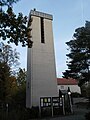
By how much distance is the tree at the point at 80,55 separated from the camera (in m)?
35.5

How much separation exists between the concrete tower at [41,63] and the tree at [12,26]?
17.9 metres

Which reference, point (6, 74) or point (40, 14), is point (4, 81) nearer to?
point (6, 74)

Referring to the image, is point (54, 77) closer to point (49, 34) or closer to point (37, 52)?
point (37, 52)

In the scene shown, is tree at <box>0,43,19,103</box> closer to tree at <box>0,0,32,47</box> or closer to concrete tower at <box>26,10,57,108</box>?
concrete tower at <box>26,10,57,108</box>

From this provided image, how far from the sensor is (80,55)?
3656 centimetres

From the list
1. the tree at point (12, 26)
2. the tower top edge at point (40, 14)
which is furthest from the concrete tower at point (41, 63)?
the tree at point (12, 26)

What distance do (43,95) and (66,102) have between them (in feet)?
11.5

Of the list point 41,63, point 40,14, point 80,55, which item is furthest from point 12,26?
point 80,55

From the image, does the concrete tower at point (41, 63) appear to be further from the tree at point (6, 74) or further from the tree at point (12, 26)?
the tree at point (12, 26)

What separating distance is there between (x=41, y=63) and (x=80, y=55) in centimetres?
867

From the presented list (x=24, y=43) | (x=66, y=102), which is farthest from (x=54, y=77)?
(x=24, y=43)

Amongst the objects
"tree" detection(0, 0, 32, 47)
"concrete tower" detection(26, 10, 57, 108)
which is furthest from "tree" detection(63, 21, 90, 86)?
"tree" detection(0, 0, 32, 47)

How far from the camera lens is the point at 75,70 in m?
38.3

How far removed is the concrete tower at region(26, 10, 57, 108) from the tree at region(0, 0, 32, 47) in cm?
1786
